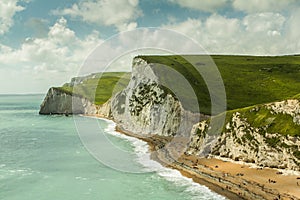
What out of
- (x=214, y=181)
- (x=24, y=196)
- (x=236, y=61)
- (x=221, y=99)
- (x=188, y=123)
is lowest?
(x=24, y=196)

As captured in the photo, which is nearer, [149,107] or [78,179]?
[78,179]

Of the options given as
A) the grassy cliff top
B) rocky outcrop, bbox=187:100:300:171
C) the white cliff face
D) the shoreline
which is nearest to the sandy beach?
the shoreline

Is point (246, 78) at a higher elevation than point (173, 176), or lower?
higher

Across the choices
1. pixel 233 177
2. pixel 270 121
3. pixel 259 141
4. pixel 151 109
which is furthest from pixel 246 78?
pixel 233 177

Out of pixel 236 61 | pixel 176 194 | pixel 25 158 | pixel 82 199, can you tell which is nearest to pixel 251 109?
pixel 176 194

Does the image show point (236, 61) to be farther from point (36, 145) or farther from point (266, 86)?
point (36, 145)

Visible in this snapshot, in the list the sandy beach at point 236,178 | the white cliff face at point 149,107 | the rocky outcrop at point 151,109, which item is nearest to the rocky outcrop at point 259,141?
the sandy beach at point 236,178

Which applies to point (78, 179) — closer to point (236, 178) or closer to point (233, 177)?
point (233, 177)
